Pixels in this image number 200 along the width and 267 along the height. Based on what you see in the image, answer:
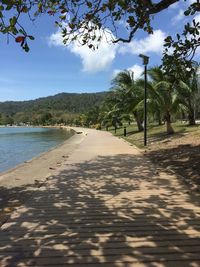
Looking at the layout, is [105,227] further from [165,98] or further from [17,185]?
[165,98]

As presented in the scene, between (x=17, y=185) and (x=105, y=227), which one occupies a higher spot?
(x=105, y=227)

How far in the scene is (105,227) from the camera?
5.87 m

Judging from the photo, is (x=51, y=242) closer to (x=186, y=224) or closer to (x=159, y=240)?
(x=159, y=240)

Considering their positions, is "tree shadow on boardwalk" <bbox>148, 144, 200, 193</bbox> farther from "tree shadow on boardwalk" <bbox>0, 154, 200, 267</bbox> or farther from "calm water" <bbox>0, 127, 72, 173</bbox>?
"calm water" <bbox>0, 127, 72, 173</bbox>

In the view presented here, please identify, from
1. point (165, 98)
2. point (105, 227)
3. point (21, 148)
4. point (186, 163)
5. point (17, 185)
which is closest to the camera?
point (105, 227)

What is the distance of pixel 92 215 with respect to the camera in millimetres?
6617

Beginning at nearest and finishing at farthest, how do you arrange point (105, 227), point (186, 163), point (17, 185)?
point (105, 227) → point (17, 185) → point (186, 163)

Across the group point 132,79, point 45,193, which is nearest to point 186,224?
point 45,193

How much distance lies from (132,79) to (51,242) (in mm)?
39862

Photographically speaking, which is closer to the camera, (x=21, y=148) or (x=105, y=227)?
(x=105, y=227)

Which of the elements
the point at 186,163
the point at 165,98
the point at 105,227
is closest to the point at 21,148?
the point at 165,98

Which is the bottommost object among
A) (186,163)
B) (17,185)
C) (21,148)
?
(21,148)

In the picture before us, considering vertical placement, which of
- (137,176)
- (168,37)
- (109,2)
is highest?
(109,2)

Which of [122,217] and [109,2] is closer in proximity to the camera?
[122,217]
